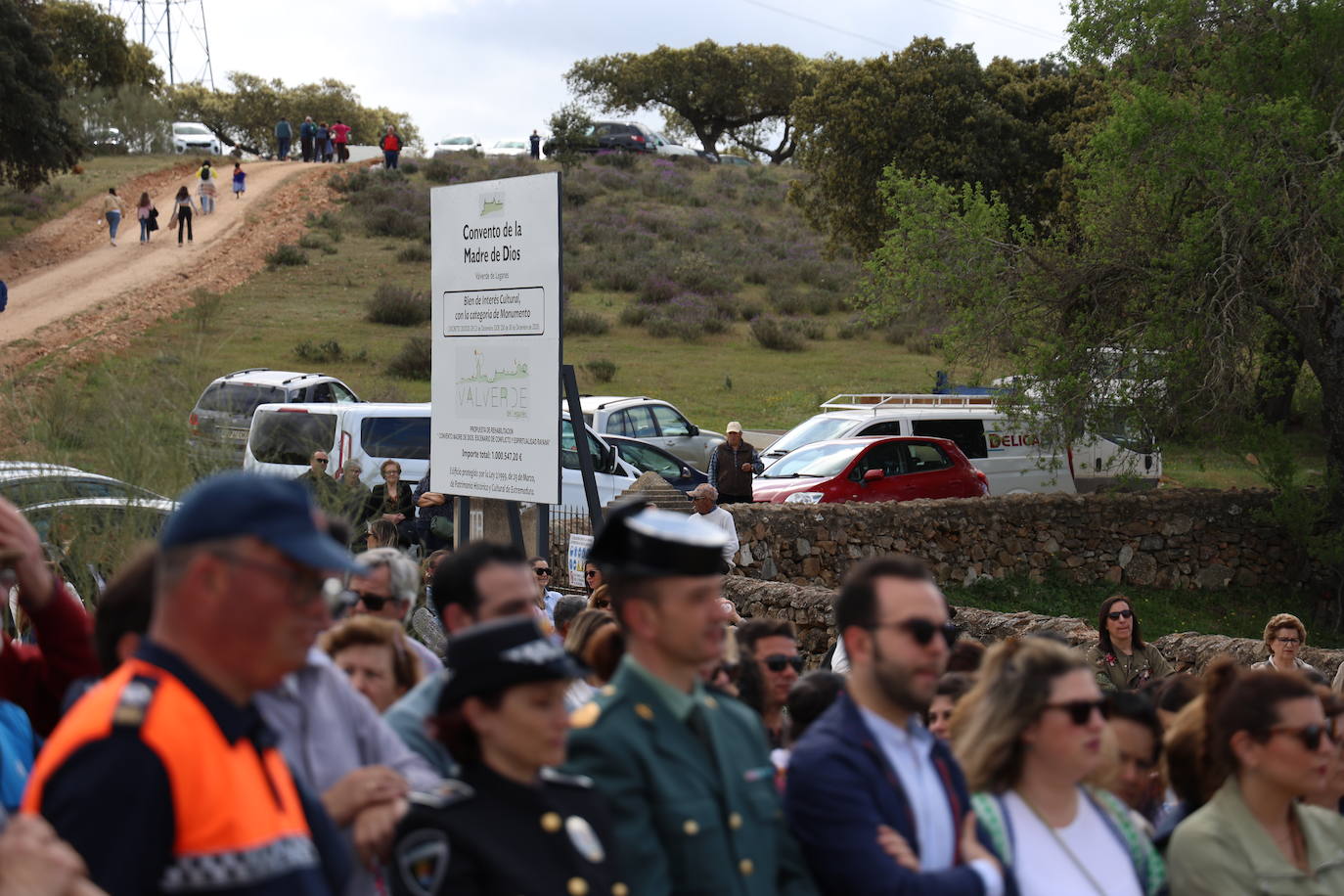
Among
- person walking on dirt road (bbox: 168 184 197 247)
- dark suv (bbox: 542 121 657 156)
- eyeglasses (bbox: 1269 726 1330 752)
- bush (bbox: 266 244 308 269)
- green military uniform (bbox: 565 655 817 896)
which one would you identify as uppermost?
dark suv (bbox: 542 121 657 156)

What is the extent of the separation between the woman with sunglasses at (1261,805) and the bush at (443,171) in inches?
2008

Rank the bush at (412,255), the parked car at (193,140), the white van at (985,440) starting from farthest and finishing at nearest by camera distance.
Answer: the parked car at (193,140)
the bush at (412,255)
the white van at (985,440)

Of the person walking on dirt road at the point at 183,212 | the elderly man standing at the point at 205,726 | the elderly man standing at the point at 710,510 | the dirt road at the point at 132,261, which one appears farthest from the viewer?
the person walking on dirt road at the point at 183,212

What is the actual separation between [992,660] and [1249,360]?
13874 millimetres

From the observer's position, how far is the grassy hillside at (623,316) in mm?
27078

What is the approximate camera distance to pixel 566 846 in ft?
8.98

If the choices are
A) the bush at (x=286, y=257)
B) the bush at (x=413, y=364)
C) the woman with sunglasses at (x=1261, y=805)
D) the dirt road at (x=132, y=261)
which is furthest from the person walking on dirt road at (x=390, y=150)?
the woman with sunglasses at (x=1261, y=805)

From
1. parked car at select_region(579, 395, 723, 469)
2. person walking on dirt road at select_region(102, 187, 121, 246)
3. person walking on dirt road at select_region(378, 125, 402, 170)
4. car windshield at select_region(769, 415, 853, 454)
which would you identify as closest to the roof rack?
car windshield at select_region(769, 415, 853, 454)

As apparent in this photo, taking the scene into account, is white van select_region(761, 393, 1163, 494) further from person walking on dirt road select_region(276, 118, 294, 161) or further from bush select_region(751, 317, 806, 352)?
person walking on dirt road select_region(276, 118, 294, 161)

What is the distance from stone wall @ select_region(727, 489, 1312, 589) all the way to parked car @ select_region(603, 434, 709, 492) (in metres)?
1.78

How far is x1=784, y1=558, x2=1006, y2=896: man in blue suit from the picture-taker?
318 centimetres

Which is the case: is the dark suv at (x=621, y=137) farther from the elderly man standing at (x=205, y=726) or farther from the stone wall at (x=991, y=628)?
the elderly man standing at (x=205, y=726)

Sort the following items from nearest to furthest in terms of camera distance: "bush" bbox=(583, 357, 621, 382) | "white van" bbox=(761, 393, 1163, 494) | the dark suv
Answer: "white van" bbox=(761, 393, 1163, 494), "bush" bbox=(583, 357, 621, 382), the dark suv

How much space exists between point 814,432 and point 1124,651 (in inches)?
451
